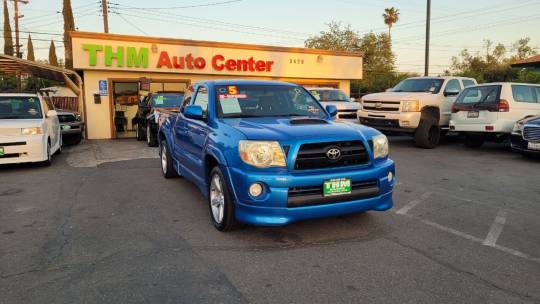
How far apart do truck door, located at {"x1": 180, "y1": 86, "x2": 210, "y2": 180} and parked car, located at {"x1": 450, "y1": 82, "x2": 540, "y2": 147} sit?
7948 mm

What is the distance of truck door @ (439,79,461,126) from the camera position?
11812mm

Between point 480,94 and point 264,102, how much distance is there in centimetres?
804

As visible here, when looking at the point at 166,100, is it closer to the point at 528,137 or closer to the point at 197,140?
the point at 197,140

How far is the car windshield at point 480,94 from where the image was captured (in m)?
10.7

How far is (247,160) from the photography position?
401cm

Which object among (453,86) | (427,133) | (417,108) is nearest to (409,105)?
(417,108)

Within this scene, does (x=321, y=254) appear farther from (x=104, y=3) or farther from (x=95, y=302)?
(x=104, y=3)

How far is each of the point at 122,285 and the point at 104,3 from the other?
25521 mm

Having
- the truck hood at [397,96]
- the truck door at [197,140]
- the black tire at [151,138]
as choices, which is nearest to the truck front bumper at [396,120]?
the truck hood at [397,96]

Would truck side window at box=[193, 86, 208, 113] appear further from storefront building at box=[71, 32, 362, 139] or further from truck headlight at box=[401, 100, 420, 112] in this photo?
storefront building at box=[71, 32, 362, 139]

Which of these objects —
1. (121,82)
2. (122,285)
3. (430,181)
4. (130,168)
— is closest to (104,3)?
(121,82)

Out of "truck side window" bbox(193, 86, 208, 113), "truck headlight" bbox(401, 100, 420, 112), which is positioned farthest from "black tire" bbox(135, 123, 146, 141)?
"truck side window" bbox(193, 86, 208, 113)

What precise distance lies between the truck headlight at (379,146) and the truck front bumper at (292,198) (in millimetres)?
285

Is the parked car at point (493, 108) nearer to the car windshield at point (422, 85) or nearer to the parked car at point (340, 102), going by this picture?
the car windshield at point (422, 85)
